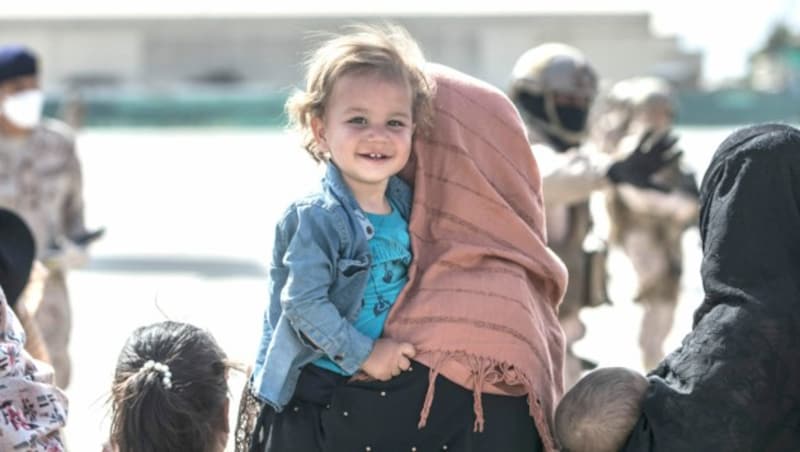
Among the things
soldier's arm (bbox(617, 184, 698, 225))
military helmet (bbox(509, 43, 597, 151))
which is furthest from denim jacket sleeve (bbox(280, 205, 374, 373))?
soldier's arm (bbox(617, 184, 698, 225))

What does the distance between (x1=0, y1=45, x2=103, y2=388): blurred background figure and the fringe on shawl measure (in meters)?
3.25

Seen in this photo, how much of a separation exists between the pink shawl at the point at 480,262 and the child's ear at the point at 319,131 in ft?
0.62

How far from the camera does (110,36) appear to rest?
58.8 m

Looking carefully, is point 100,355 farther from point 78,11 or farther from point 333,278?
point 78,11

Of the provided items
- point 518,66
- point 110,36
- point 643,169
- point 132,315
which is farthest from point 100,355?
A: point 110,36

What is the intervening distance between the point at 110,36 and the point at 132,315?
48872 mm

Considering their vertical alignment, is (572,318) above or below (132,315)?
above

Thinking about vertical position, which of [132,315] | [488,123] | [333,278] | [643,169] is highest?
[488,123]

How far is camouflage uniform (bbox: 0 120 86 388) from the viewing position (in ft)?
21.0

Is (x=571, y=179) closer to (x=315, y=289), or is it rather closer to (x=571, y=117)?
(x=571, y=117)

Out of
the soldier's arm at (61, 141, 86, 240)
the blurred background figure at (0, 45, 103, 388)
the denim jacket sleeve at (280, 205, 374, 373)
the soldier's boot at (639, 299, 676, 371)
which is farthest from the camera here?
the soldier's boot at (639, 299, 676, 371)

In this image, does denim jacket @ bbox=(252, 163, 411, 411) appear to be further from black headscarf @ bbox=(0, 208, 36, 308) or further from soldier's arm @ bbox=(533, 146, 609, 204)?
soldier's arm @ bbox=(533, 146, 609, 204)

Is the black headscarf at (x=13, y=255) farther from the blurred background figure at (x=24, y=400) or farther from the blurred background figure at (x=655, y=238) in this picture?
the blurred background figure at (x=655, y=238)

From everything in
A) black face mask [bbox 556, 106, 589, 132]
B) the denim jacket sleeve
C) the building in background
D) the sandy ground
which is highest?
the denim jacket sleeve
